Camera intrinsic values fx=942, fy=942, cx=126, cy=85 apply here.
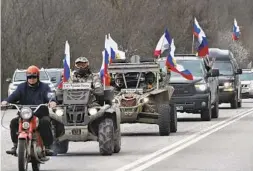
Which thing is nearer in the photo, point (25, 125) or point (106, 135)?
point (25, 125)

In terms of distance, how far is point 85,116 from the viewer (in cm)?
1630

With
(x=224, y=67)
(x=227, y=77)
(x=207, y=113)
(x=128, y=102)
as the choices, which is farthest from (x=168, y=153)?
(x=224, y=67)

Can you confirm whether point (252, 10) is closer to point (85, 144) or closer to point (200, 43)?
point (200, 43)

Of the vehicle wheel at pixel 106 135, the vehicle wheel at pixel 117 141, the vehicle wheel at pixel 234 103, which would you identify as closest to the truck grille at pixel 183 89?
the vehicle wheel at pixel 234 103

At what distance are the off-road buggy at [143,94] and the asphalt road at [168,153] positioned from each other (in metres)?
0.42

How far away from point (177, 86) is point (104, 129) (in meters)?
11.8

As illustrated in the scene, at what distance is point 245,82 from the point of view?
4944 centimetres

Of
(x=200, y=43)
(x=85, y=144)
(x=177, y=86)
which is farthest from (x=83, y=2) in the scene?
(x=85, y=144)

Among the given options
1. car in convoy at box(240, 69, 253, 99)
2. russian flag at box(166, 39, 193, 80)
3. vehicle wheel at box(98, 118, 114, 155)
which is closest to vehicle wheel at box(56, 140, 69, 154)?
vehicle wheel at box(98, 118, 114, 155)

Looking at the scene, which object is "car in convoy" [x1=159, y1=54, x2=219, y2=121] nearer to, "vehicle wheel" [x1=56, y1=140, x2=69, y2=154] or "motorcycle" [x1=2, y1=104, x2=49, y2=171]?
"vehicle wheel" [x1=56, y1=140, x2=69, y2=154]

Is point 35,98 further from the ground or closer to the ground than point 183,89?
further from the ground

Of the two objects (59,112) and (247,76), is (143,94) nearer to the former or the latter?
(59,112)

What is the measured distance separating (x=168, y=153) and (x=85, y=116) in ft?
5.62

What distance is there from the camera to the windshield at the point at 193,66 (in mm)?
28422
